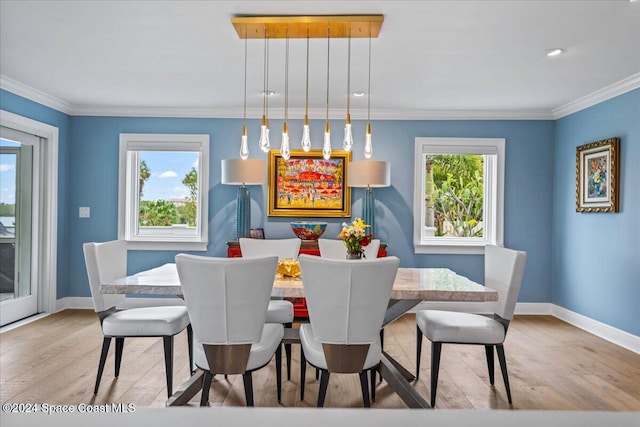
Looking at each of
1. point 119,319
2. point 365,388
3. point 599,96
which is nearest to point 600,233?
point 599,96

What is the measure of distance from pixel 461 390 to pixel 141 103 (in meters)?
4.24

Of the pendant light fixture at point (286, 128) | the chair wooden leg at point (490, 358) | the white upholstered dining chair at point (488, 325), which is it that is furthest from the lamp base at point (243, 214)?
the chair wooden leg at point (490, 358)

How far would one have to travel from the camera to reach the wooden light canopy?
8.85 feet

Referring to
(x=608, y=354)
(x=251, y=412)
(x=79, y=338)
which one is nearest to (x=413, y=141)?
(x=608, y=354)

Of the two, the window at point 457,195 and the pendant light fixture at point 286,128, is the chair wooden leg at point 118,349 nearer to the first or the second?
the pendant light fixture at point 286,128

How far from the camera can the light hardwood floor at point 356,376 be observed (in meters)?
2.67

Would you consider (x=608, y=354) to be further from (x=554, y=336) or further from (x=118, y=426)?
(x=118, y=426)

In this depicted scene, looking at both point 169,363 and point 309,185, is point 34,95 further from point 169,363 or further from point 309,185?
point 169,363

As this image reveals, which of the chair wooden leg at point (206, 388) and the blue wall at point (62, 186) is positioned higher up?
the blue wall at point (62, 186)

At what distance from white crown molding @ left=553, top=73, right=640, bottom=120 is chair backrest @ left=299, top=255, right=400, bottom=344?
10.4 ft

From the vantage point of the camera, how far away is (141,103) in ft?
16.3

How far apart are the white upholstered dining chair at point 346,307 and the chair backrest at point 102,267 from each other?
1.38 m

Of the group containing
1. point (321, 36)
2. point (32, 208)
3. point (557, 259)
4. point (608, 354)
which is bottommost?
point (608, 354)

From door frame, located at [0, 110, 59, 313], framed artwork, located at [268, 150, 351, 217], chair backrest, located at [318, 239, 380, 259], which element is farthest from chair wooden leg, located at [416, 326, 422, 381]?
door frame, located at [0, 110, 59, 313]
